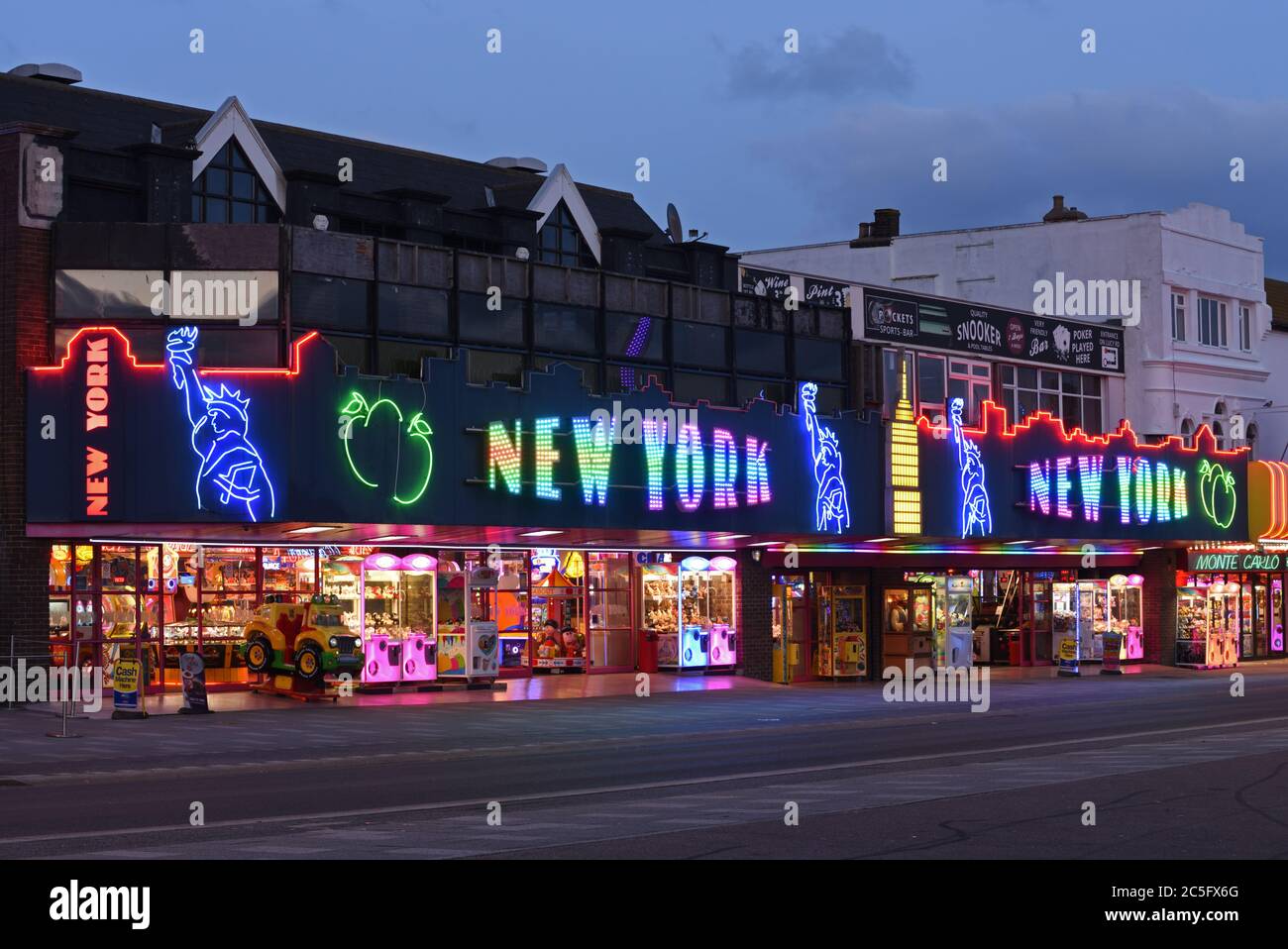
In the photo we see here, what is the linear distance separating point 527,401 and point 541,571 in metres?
6.60

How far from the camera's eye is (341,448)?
30.8 m

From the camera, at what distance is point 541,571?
1545 inches

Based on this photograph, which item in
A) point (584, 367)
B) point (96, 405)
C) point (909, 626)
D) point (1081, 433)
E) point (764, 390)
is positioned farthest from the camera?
point (1081, 433)

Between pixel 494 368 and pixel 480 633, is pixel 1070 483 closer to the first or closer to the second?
pixel 494 368

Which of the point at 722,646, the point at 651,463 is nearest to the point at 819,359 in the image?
the point at 722,646

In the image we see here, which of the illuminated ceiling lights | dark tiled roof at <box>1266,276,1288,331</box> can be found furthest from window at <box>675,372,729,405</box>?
dark tiled roof at <box>1266,276,1288,331</box>

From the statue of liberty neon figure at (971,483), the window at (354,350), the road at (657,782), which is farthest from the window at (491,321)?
the statue of liberty neon figure at (971,483)

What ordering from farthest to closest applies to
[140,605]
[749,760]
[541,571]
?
[541,571]
[140,605]
[749,760]

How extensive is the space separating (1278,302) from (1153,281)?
1151cm

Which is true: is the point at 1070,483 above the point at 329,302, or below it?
below

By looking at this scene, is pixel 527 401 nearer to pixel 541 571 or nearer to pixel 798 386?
pixel 541 571

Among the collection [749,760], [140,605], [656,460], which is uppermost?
[656,460]
